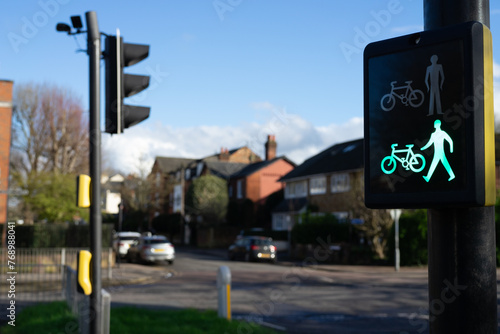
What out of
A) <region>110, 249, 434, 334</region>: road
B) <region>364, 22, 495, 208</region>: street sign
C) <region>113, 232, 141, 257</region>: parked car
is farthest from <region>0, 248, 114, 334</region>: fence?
<region>113, 232, 141, 257</region>: parked car

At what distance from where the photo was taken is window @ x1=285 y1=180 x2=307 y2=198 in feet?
152

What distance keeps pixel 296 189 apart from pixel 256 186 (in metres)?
10.7

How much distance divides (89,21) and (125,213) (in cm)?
6909

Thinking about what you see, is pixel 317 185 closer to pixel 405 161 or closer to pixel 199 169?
pixel 199 169

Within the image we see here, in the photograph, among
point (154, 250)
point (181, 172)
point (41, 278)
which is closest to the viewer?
point (41, 278)

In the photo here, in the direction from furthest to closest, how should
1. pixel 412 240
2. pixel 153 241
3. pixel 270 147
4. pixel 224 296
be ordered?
pixel 270 147 < pixel 153 241 < pixel 412 240 < pixel 224 296

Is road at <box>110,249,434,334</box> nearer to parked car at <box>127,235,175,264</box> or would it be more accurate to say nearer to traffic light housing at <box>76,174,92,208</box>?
parked car at <box>127,235,175,264</box>

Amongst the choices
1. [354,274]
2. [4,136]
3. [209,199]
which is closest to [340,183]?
[209,199]

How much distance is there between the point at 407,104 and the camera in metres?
1.92

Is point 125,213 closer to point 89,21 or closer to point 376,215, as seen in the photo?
point 376,215

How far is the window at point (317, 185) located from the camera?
42.9m

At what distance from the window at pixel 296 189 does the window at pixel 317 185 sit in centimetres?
135

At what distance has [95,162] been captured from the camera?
6.09 metres

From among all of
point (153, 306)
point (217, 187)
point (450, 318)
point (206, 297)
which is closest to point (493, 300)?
point (450, 318)
